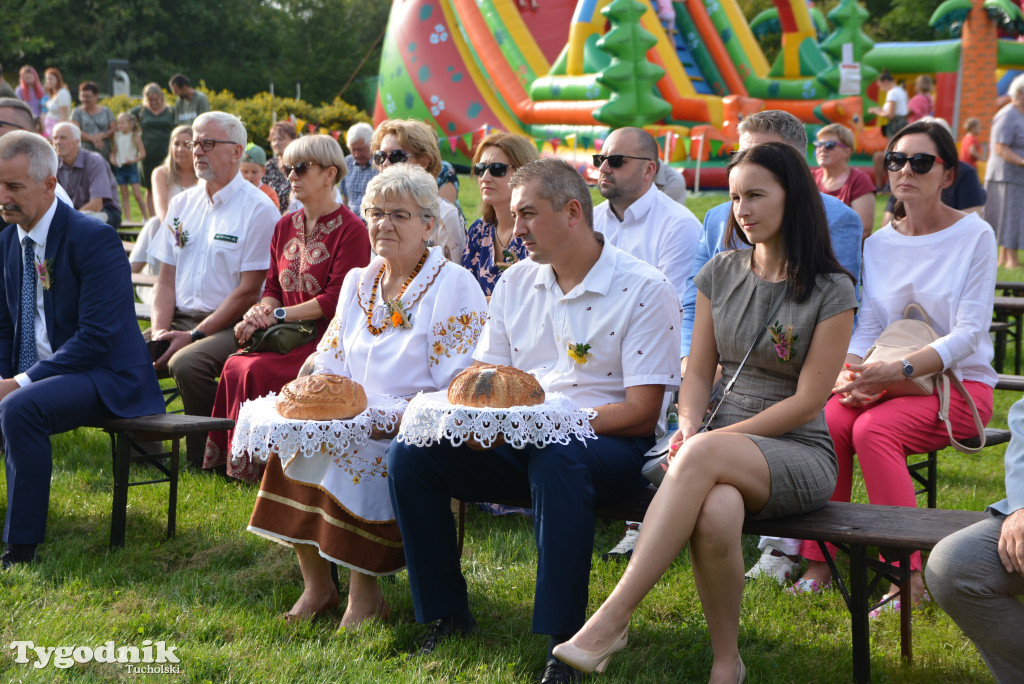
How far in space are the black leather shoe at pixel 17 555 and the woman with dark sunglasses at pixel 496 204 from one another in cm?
236

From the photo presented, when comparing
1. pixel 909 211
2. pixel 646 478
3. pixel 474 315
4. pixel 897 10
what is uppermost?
pixel 897 10

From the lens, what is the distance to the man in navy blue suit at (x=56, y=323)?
13.6ft

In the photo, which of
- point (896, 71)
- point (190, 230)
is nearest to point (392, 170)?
point (190, 230)

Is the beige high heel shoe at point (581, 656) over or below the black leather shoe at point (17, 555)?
over

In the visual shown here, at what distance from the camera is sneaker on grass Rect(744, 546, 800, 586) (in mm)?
3861

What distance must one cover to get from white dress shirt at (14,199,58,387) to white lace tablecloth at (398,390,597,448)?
6.89 ft

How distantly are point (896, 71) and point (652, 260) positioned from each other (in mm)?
20175

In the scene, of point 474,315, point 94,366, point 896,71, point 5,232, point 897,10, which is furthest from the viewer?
point 897,10

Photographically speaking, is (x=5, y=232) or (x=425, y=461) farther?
(x=5, y=232)

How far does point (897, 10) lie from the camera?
35.5 meters

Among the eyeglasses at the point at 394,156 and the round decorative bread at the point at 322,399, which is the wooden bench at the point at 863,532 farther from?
the eyeglasses at the point at 394,156

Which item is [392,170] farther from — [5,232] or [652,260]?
[5,232]

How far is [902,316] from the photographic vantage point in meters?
4.05

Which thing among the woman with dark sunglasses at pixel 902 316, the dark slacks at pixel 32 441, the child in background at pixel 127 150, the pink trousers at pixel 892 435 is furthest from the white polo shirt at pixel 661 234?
the child in background at pixel 127 150
